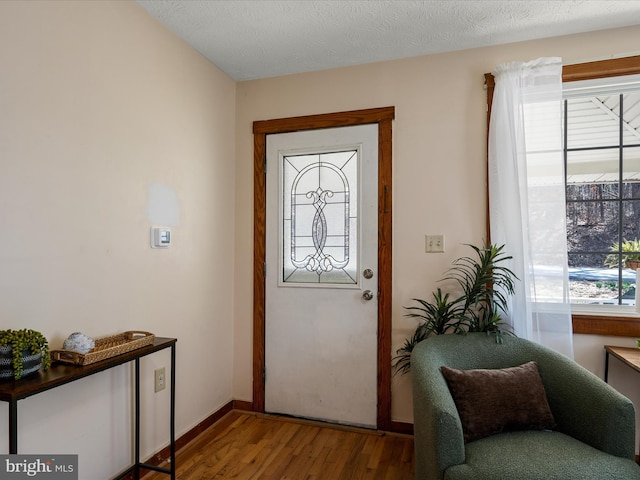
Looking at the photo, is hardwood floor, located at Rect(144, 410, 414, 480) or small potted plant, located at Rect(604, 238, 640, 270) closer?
hardwood floor, located at Rect(144, 410, 414, 480)

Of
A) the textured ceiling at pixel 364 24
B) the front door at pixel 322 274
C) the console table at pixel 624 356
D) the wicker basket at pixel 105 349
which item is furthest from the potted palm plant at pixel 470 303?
the wicker basket at pixel 105 349

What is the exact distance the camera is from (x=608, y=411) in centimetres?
150

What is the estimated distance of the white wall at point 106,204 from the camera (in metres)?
1.50

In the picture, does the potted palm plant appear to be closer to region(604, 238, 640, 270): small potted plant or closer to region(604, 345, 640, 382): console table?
region(604, 345, 640, 382): console table

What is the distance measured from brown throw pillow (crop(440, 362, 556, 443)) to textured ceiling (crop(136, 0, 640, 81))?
1.85 metres

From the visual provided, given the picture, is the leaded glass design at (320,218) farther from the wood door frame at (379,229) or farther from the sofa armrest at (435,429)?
the sofa armrest at (435,429)

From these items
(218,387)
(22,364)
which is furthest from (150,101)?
(218,387)

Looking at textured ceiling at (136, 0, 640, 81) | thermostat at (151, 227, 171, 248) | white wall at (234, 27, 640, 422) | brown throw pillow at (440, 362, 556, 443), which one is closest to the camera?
brown throw pillow at (440, 362, 556, 443)

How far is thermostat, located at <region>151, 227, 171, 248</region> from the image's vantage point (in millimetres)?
2129

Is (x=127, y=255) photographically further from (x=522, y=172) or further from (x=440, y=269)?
(x=522, y=172)

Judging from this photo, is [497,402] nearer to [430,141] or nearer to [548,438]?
[548,438]

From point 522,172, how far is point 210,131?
198 cm

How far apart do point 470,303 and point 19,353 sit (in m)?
2.09

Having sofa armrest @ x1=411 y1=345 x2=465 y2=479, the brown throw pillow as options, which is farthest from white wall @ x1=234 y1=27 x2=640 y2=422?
sofa armrest @ x1=411 y1=345 x2=465 y2=479
